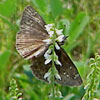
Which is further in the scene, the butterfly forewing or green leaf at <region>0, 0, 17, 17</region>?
green leaf at <region>0, 0, 17, 17</region>

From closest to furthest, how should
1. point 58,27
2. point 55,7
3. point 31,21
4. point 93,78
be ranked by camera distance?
point 93,78 < point 31,21 < point 58,27 < point 55,7

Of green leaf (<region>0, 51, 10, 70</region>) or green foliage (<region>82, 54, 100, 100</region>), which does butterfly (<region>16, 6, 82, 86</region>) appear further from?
green leaf (<region>0, 51, 10, 70</region>)

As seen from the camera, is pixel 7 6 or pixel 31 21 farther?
pixel 7 6

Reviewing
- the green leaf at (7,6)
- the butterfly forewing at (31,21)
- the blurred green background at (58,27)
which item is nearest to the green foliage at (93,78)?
the butterfly forewing at (31,21)

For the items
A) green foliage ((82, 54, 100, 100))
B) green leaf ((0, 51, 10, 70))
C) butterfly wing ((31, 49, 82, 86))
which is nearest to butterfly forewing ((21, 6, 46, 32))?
butterfly wing ((31, 49, 82, 86))

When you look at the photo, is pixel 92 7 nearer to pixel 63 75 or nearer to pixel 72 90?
pixel 72 90

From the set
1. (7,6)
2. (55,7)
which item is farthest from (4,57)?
(55,7)

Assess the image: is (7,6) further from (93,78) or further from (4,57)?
(93,78)
